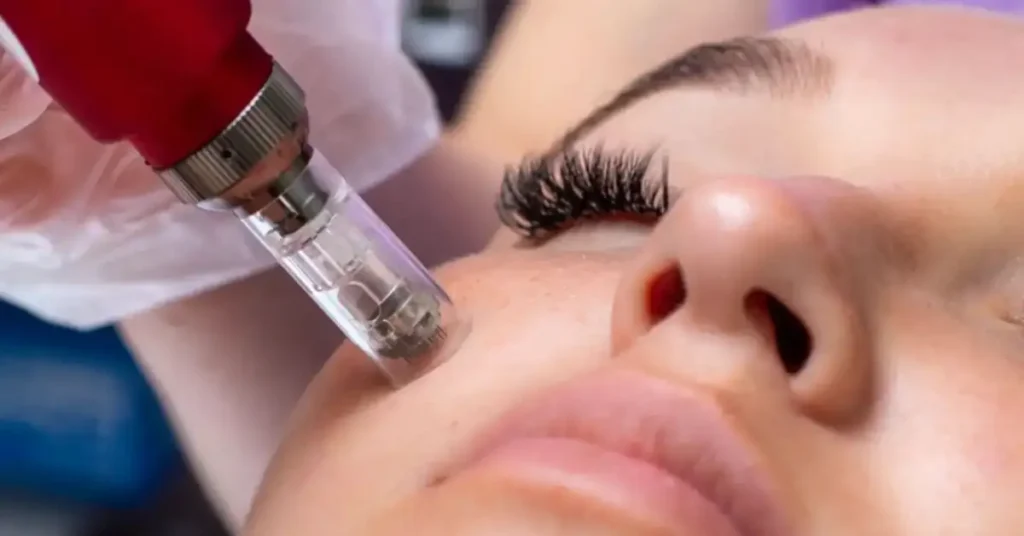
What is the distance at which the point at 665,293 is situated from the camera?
430 millimetres

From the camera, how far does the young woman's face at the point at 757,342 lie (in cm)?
37

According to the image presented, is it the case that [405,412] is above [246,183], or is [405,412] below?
below

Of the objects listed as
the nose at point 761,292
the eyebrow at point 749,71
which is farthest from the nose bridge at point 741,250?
the eyebrow at point 749,71

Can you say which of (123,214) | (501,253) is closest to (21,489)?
(123,214)

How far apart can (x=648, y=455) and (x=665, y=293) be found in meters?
0.07

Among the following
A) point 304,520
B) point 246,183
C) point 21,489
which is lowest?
point 21,489

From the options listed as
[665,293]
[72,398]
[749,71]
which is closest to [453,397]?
[665,293]

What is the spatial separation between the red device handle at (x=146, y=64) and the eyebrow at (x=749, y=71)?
24cm

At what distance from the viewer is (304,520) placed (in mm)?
457

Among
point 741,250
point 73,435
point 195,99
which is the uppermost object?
point 195,99

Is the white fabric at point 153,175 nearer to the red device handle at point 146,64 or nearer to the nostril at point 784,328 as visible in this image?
the red device handle at point 146,64

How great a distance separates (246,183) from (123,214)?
242 mm

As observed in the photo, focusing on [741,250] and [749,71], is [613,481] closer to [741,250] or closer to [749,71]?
[741,250]

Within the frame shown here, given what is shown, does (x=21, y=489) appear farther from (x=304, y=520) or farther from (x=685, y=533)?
(x=685, y=533)
